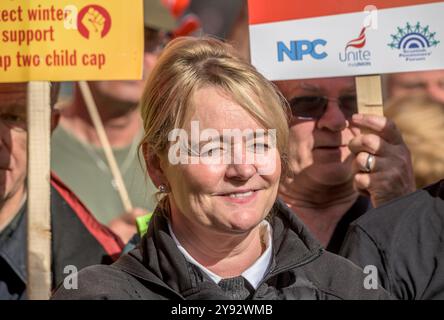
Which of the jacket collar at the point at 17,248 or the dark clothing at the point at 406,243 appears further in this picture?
the jacket collar at the point at 17,248

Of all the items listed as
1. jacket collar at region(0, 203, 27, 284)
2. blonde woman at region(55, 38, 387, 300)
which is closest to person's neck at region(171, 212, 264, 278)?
blonde woman at region(55, 38, 387, 300)

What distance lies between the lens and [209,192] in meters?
2.05

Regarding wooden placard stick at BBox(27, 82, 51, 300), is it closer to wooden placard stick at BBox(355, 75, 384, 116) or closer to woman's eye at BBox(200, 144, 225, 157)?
woman's eye at BBox(200, 144, 225, 157)

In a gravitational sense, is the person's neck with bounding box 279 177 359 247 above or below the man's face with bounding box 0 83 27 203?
below

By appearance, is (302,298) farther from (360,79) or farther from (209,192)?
(360,79)

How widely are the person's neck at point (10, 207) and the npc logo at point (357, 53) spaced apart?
140 centimetres

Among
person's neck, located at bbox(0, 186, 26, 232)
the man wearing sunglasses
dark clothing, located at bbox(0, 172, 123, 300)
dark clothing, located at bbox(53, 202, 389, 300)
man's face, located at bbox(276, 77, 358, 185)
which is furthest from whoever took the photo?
person's neck, located at bbox(0, 186, 26, 232)

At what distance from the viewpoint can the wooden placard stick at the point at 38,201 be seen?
103 inches

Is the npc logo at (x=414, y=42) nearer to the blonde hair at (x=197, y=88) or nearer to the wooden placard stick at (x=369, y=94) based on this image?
the wooden placard stick at (x=369, y=94)

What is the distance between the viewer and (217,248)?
83.0 inches

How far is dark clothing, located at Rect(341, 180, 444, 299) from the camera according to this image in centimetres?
230

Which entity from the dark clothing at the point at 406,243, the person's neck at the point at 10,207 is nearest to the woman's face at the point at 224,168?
the dark clothing at the point at 406,243

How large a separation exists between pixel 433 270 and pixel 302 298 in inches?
20.2
